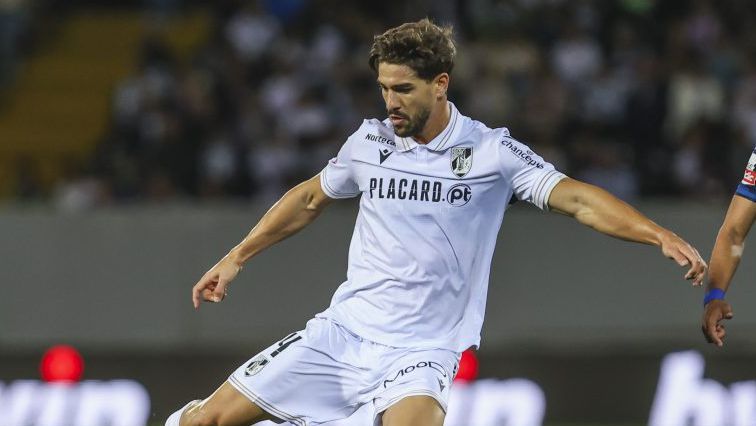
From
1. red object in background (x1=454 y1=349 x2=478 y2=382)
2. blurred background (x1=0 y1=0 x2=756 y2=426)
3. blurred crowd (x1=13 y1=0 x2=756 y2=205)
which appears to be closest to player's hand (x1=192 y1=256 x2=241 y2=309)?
blurred background (x1=0 y1=0 x2=756 y2=426)

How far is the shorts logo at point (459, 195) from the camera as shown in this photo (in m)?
6.20

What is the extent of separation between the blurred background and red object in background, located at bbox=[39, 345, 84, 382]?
0.09ft

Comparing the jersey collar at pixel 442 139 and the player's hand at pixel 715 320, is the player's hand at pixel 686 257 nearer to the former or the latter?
the player's hand at pixel 715 320

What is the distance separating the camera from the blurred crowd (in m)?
12.3

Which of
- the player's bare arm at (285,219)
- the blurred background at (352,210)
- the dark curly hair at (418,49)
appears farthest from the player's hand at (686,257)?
the blurred background at (352,210)

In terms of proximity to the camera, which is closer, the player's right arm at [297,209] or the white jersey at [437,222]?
the white jersey at [437,222]

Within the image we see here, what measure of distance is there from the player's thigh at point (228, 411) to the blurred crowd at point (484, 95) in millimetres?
6072

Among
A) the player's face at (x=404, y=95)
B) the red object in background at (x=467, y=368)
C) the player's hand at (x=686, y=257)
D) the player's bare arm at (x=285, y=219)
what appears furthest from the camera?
the red object in background at (x=467, y=368)

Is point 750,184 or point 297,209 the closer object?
point 750,184

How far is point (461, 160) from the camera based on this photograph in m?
6.24

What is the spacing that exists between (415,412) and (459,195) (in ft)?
2.99

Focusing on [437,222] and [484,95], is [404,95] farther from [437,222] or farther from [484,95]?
[484,95]

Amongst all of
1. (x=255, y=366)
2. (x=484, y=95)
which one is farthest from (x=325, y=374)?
(x=484, y=95)

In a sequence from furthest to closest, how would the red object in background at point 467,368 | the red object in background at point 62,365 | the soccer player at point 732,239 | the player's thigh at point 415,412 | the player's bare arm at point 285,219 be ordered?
the red object in background at point 62,365 < the red object in background at point 467,368 < the player's bare arm at point 285,219 < the soccer player at point 732,239 < the player's thigh at point 415,412
